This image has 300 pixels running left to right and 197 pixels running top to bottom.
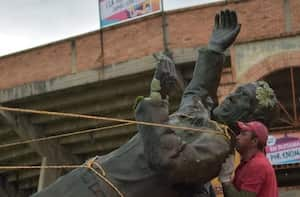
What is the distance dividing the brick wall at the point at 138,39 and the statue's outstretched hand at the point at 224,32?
9714 millimetres

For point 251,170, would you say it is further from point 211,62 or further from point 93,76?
point 93,76

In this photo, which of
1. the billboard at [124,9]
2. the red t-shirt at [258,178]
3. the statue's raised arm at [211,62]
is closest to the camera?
the red t-shirt at [258,178]

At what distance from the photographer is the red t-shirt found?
12.1 feet

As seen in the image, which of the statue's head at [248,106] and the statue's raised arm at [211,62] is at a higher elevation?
the statue's raised arm at [211,62]

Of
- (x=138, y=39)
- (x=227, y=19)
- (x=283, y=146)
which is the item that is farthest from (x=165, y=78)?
(x=138, y=39)

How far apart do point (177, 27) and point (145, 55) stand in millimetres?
857

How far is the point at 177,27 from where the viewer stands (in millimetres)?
14375

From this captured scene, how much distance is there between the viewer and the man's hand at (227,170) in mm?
3848

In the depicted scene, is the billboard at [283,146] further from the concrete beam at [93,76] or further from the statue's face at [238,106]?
the statue's face at [238,106]

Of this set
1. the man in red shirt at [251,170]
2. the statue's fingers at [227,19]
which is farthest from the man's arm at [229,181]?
the statue's fingers at [227,19]

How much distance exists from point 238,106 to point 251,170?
1.19ft

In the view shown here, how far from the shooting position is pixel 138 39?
14.9m

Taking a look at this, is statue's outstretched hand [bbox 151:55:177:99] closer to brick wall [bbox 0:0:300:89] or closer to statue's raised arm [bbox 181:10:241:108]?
statue's raised arm [bbox 181:10:241:108]

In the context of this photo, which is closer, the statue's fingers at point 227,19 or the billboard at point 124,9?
the statue's fingers at point 227,19
